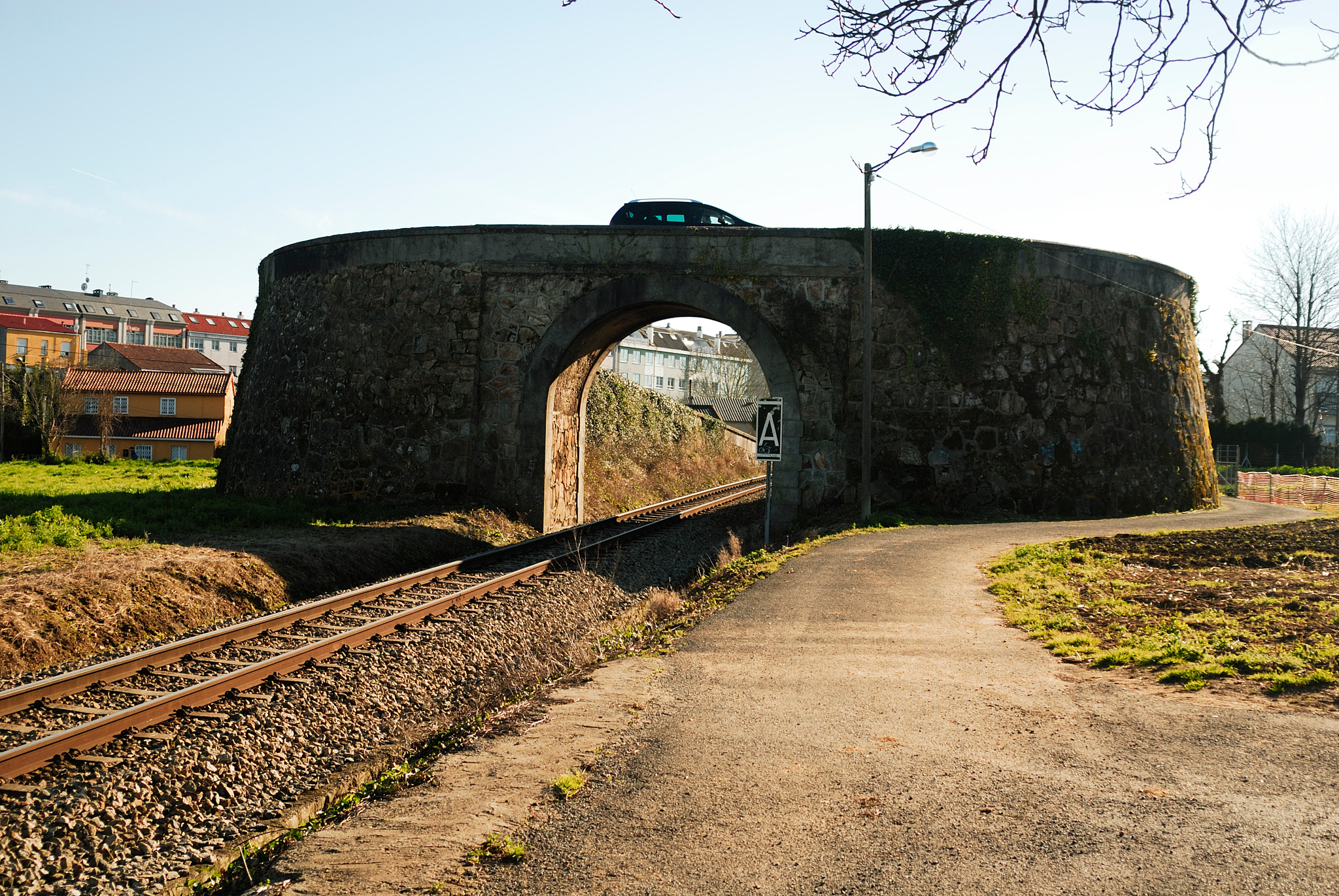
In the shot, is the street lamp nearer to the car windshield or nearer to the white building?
the car windshield

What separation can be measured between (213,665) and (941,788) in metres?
6.33

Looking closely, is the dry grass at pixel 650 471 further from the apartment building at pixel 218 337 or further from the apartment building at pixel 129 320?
the apartment building at pixel 218 337

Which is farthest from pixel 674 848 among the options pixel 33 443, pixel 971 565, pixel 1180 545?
pixel 33 443

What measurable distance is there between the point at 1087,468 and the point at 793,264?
7.85 meters

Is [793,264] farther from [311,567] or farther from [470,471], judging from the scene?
[311,567]

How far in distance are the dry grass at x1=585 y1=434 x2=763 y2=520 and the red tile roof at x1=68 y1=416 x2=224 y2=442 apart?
3412 centimetres

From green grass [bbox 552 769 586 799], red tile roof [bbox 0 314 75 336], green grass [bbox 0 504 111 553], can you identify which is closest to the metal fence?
green grass [bbox 552 769 586 799]

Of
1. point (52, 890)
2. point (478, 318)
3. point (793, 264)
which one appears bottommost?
point (52, 890)

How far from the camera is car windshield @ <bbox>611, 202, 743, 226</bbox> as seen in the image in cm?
1955

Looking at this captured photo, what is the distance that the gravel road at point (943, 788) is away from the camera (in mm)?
3635

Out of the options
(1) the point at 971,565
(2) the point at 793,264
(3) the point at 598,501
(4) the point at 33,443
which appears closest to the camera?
(1) the point at 971,565

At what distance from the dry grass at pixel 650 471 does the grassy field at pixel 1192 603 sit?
1335 cm

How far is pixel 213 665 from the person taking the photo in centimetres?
793

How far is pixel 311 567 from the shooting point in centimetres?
1259
